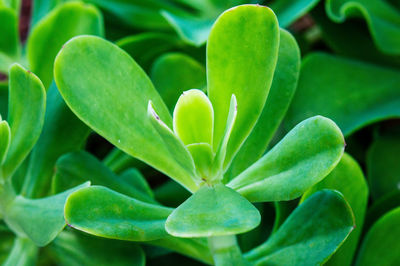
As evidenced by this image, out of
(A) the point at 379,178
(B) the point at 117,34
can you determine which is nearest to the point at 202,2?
(B) the point at 117,34

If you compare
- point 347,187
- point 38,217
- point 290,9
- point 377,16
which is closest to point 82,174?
point 38,217

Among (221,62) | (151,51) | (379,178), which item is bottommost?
(379,178)

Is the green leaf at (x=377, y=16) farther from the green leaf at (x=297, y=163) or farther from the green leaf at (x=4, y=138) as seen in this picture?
the green leaf at (x=4, y=138)

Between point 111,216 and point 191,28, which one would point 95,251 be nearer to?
point 111,216

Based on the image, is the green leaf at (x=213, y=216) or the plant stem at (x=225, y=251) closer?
the green leaf at (x=213, y=216)

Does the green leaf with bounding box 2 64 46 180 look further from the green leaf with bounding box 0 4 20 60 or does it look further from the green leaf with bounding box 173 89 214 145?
the green leaf with bounding box 0 4 20 60

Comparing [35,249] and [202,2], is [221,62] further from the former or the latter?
[202,2]

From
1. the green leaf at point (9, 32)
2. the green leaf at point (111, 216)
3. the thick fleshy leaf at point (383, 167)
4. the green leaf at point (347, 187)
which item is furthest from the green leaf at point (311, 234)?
the green leaf at point (9, 32)

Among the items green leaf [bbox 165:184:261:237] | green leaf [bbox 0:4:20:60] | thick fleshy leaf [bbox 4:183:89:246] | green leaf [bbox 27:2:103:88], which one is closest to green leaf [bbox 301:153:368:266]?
green leaf [bbox 165:184:261:237]
